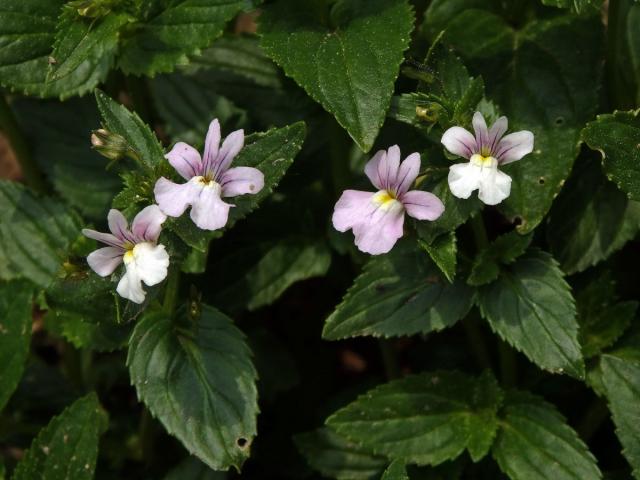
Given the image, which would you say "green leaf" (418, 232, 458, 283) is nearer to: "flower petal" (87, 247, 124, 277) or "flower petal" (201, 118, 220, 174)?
"flower petal" (201, 118, 220, 174)

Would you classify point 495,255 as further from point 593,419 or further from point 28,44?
point 28,44

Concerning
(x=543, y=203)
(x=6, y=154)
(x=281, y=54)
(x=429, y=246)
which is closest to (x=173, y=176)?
(x=281, y=54)

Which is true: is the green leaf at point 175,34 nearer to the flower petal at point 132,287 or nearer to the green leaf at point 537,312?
the flower petal at point 132,287

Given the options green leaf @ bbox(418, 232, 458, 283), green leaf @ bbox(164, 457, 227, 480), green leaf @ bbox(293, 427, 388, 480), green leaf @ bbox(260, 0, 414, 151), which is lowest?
green leaf @ bbox(293, 427, 388, 480)

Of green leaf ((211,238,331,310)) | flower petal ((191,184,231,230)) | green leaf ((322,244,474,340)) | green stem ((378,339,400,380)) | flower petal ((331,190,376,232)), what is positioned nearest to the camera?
flower petal ((191,184,231,230))

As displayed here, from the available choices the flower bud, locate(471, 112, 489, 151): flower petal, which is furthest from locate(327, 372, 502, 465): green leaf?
the flower bud

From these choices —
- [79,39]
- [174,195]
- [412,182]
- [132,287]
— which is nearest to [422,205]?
[412,182]

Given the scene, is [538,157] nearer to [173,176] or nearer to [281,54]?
[281,54]
